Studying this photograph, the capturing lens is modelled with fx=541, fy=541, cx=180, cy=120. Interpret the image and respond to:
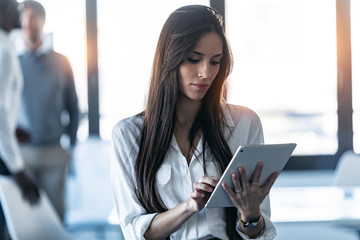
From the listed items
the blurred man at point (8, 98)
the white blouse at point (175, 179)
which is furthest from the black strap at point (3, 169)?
the white blouse at point (175, 179)

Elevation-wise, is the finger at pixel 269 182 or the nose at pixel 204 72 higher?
the nose at pixel 204 72

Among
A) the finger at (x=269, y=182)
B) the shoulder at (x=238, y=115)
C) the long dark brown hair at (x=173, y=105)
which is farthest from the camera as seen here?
the shoulder at (x=238, y=115)

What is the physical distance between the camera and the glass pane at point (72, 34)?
441cm

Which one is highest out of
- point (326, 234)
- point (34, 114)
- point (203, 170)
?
point (203, 170)

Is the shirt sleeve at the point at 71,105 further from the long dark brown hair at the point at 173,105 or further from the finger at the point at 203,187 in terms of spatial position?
the finger at the point at 203,187

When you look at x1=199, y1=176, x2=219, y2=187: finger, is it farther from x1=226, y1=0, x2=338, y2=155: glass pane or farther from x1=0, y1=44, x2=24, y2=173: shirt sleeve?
x1=226, y1=0, x2=338, y2=155: glass pane

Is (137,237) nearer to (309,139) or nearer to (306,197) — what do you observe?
(306,197)

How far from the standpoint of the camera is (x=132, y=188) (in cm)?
164

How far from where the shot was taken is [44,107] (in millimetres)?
3865

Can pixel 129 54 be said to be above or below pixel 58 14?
below

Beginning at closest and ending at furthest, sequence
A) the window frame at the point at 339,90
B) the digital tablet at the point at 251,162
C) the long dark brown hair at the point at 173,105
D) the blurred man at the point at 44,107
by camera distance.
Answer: the digital tablet at the point at 251,162
the long dark brown hair at the point at 173,105
the blurred man at the point at 44,107
the window frame at the point at 339,90

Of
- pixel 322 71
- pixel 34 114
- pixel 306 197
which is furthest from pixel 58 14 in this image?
pixel 306 197

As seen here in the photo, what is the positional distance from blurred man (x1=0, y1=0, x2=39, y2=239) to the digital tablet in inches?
65.9

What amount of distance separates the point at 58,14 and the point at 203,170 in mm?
3157
